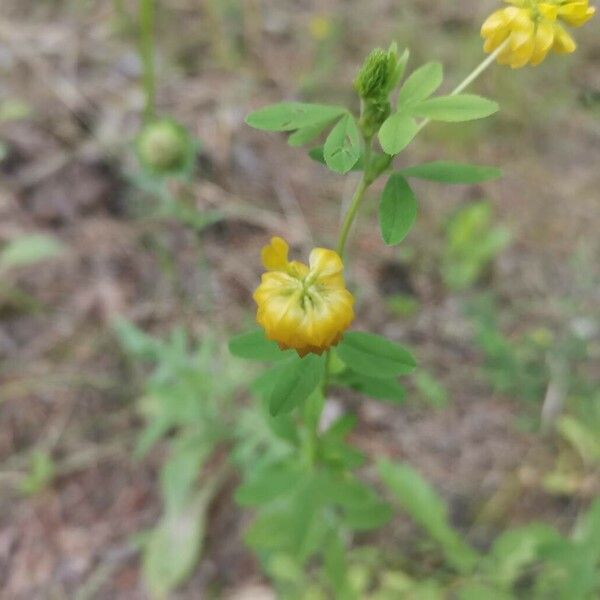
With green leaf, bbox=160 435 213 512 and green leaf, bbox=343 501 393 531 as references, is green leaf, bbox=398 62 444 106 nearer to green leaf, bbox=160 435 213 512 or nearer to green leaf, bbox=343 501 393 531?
green leaf, bbox=343 501 393 531

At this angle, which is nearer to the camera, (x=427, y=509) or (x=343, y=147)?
(x=343, y=147)

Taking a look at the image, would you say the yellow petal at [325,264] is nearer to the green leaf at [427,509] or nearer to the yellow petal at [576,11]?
the yellow petal at [576,11]

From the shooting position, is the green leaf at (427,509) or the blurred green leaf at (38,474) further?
the blurred green leaf at (38,474)

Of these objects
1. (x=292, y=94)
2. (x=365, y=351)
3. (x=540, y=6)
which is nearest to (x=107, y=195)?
(x=292, y=94)

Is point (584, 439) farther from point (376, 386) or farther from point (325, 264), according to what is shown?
point (325, 264)

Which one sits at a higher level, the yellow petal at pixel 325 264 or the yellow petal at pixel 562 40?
the yellow petal at pixel 562 40

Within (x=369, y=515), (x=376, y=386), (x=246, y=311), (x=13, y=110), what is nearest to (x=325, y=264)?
(x=376, y=386)

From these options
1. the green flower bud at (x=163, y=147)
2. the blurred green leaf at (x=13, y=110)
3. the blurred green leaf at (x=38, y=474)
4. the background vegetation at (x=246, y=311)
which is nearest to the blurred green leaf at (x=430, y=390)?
the background vegetation at (x=246, y=311)

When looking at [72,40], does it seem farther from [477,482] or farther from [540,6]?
[540,6]
